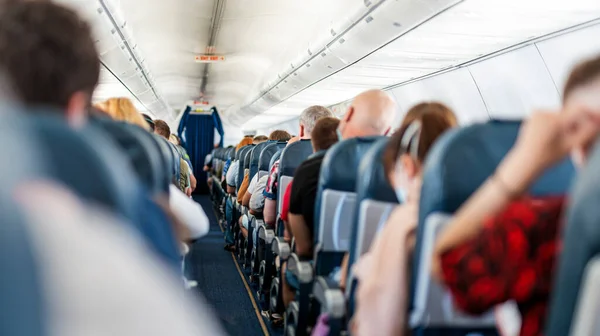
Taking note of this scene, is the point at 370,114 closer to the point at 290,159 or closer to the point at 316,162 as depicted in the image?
the point at 316,162

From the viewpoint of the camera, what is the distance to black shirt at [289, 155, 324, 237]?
391cm

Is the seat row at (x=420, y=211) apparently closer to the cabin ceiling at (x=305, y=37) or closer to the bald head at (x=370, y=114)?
the bald head at (x=370, y=114)

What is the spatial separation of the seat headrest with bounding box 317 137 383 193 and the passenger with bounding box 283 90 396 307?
280 mm

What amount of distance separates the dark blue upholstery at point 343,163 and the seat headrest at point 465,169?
1.24 meters

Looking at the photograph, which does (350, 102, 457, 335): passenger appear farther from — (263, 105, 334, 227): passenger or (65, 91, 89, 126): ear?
(263, 105, 334, 227): passenger

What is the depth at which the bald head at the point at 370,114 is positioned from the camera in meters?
3.65

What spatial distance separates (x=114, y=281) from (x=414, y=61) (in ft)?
26.9

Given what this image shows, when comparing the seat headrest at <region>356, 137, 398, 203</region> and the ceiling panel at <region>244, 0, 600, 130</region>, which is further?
the ceiling panel at <region>244, 0, 600, 130</region>

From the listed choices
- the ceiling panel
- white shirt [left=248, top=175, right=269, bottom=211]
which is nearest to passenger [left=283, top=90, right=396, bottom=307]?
the ceiling panel

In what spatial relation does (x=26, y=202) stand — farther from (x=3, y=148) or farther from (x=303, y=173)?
(x=303, y=173)

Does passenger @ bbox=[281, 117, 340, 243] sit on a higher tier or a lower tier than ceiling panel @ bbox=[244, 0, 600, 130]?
lower

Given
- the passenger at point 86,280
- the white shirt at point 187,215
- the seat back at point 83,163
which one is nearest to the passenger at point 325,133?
the white shirt at point 187,215

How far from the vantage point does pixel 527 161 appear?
144cm

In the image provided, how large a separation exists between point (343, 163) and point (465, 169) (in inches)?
52.2
